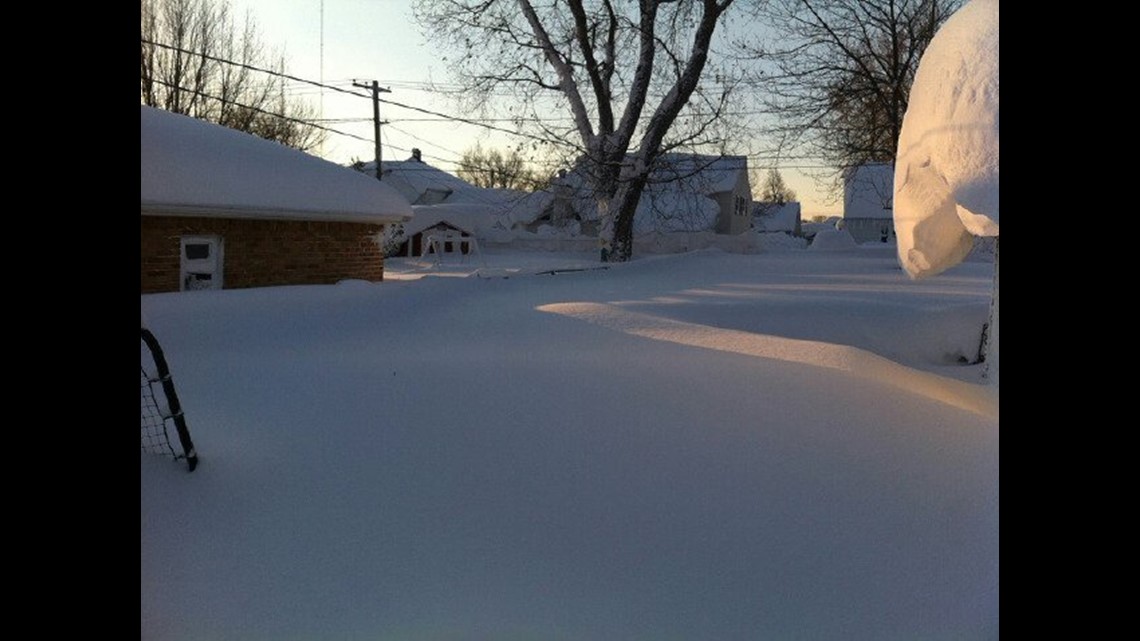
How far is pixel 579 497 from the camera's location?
13.9 feet

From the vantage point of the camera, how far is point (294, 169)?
15.0 m

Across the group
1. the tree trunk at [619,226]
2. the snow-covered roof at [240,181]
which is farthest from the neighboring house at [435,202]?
the snow-covered roof at [240,181]

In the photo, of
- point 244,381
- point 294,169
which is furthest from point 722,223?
point 244,381

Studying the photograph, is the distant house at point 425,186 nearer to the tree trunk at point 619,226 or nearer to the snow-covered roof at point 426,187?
the snow-covered roof at point 426,187

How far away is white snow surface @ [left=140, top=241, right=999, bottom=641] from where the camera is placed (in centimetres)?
336

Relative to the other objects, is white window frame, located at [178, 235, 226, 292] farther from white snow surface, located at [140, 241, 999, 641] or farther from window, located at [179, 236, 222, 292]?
white snow surface, located at [140, 241, 999, 641]

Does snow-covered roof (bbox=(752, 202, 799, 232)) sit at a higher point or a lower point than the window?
higher

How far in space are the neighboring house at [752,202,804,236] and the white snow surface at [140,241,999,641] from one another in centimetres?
6986

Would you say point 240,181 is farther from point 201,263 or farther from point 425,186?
point 425,186

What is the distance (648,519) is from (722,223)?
154 ft

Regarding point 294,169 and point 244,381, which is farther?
point 294,169

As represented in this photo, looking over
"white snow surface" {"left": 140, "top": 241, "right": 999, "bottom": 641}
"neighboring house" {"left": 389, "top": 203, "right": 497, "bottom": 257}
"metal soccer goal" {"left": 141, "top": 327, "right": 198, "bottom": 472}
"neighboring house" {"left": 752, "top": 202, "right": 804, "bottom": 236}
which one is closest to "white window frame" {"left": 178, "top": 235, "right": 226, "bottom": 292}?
"white snow surface" {"left": 140, "top": 241, "right": 999, "bottom": 641}

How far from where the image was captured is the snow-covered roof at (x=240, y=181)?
12453 mm
